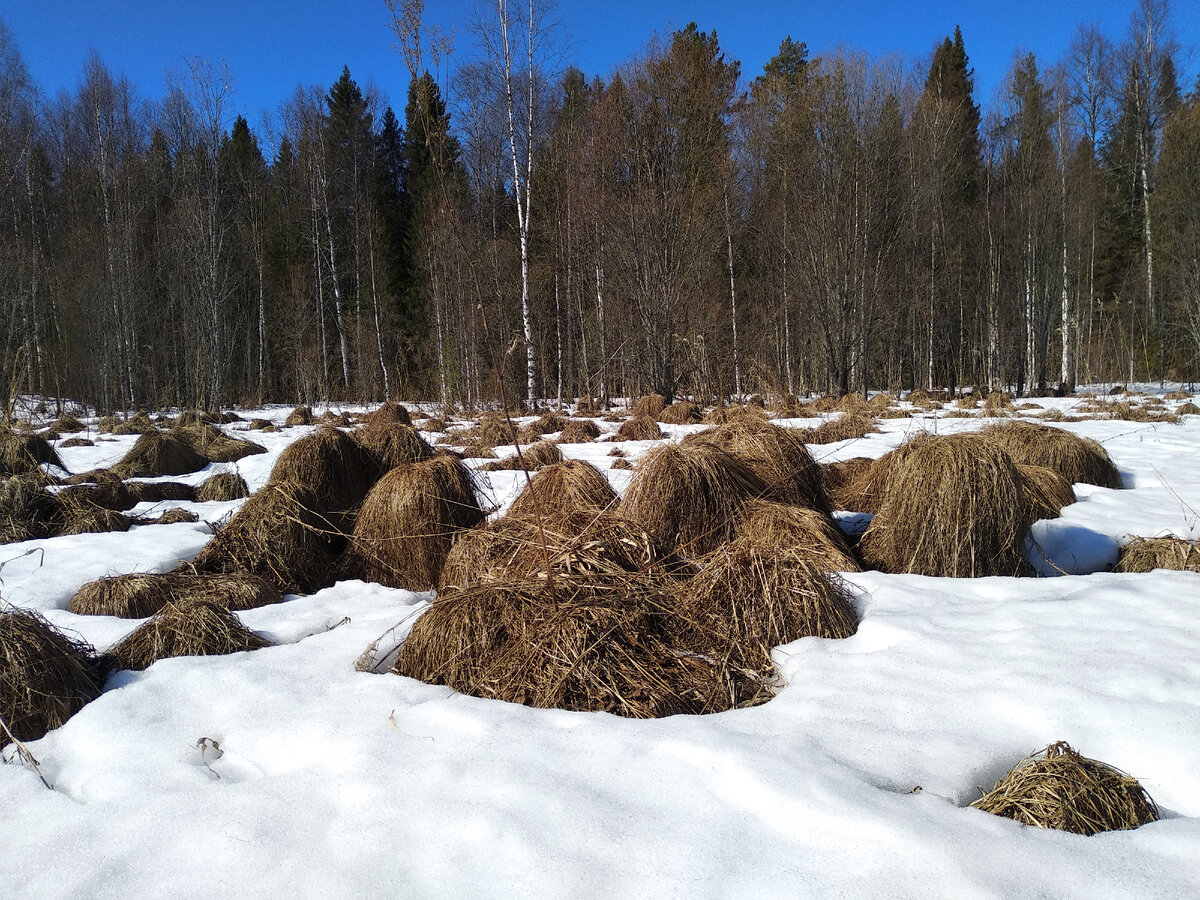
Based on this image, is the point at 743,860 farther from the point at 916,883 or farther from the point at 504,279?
the point at 504,279

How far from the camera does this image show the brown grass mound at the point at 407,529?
437 cm

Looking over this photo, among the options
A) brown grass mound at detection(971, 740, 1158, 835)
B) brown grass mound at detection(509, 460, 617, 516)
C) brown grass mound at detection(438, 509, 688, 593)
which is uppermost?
brown grass mound at detection(509, 460, 617, 516)

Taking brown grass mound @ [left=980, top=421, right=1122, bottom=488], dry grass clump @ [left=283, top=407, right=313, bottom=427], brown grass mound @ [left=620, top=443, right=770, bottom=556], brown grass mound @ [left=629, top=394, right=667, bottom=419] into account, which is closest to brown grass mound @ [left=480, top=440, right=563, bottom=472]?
brown grass mound @ [left=620, top=443, right=770, bottom=556]

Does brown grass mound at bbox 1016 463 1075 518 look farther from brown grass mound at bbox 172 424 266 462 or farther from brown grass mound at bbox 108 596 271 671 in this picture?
brown grass mound at bbox 172 424 266 462

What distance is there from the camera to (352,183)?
2420 centimetres

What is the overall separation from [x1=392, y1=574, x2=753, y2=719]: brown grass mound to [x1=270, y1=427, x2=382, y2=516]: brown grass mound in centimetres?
226

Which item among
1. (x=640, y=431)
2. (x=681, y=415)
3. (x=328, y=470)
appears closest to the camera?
(x=328, y=470)

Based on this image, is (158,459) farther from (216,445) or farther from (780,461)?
(780,461)

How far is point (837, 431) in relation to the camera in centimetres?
852

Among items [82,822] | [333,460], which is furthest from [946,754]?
[333,460]

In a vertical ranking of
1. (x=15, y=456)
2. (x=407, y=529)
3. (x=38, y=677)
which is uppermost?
(x=15, y=456)

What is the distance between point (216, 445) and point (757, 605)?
8778 millimetres

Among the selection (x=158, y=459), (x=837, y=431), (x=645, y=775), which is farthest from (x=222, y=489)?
(x=837, y=431)

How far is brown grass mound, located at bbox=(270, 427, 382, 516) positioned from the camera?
4.92 metres
